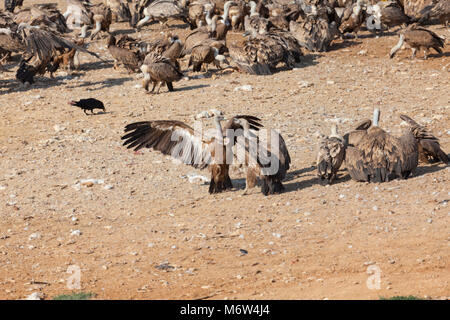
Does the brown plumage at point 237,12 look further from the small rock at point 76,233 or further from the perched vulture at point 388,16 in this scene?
the small rock at point 76,233

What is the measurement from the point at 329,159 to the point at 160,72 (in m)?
6.09

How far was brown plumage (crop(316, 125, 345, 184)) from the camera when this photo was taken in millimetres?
9391

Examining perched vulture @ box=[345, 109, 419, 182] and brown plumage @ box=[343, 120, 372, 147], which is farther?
brown plumage @ box=[343, 120, 372, 147]

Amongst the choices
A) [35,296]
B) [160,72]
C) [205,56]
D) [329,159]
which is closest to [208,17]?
[205,56]

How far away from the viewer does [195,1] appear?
21.3 meters

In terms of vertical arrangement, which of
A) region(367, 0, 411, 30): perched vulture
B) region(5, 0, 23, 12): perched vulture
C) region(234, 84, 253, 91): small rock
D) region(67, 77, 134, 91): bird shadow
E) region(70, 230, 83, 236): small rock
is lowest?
region(67, 77, 134, 91): bird shadow

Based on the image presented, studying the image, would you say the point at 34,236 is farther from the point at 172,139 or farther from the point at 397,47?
the point at 397,47

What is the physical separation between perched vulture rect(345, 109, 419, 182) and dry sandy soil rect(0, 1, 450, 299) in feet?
0.46

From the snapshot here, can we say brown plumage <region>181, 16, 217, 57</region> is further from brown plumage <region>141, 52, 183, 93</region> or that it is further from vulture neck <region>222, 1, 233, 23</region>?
brown plumage <region>141, 52, 183, 93</region>

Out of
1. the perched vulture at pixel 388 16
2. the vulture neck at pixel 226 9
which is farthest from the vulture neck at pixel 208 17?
the perched vulture at pixel 388 16

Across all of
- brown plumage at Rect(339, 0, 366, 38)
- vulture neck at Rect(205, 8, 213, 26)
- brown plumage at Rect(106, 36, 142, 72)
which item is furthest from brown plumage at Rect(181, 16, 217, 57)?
brown plumage at Rect(339, 0, 366, 38)

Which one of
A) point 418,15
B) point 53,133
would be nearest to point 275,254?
point 53,133

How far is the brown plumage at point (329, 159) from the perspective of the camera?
9.39m

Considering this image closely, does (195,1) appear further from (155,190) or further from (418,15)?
(155,190)
